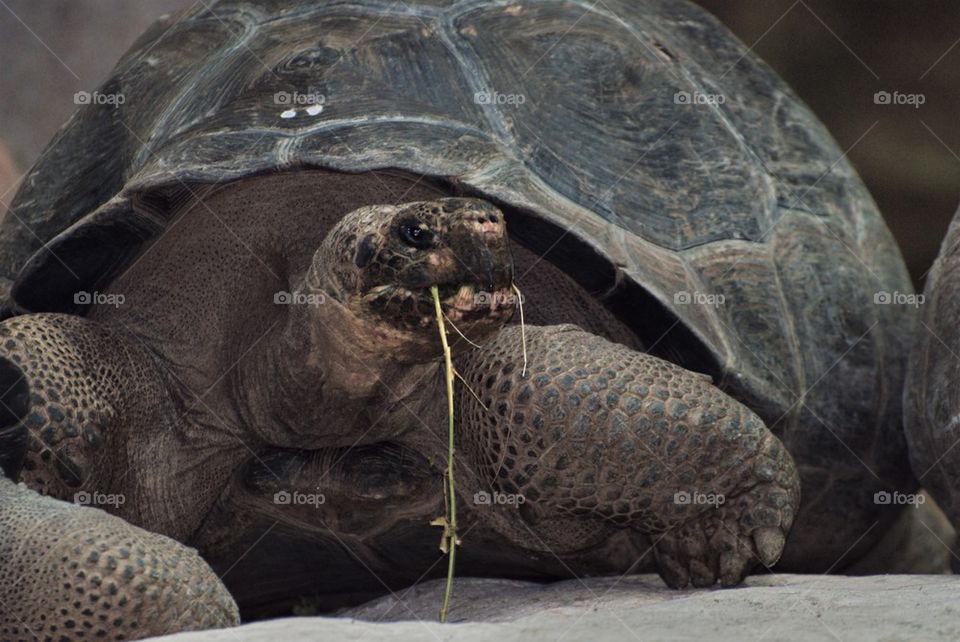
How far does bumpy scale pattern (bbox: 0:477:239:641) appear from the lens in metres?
2.56

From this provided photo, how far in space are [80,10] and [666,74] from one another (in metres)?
4.89

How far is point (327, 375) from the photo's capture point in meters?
3.31

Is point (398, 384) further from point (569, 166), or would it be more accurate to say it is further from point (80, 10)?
point (80, 10)

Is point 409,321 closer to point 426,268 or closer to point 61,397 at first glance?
point 426,268

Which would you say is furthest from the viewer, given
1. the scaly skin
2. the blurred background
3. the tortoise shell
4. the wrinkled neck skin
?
the blurred background

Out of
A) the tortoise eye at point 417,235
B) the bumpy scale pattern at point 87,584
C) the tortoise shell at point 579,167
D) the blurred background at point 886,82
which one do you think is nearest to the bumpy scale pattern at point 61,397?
the tortoise shell at point 579,167

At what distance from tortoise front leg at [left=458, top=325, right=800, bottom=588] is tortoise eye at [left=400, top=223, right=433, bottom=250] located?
52 centimetres

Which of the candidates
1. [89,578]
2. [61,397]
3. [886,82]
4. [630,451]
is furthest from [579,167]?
[886,82]

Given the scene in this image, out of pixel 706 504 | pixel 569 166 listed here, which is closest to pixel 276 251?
pixel 569 166

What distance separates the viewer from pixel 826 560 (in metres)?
4.50

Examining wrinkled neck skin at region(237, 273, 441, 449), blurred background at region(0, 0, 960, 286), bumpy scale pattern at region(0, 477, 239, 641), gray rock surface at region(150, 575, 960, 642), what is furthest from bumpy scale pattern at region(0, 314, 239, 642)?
blurred background at region(0, 0, 960, 286)

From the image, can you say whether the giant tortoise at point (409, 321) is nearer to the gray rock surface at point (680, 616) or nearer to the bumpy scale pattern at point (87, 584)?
the bumpy scale pattern at point (87, 584)

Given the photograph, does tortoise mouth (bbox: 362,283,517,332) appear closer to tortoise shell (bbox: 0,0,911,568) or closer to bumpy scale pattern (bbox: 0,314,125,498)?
tortoise shell (bbox: 0,0,911,568)

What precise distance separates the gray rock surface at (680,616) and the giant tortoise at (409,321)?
24 cm
